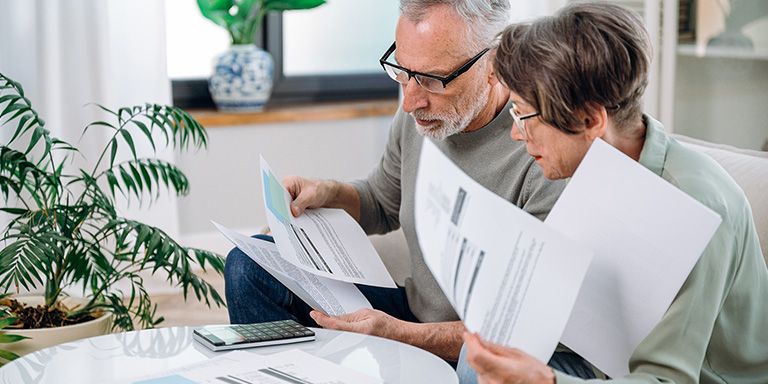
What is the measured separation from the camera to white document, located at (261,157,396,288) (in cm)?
171

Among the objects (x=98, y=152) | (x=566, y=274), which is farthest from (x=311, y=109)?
(x=566, y=274)

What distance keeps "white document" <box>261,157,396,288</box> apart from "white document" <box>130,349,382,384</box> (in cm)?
28

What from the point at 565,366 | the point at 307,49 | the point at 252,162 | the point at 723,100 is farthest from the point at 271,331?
the point at 307,49

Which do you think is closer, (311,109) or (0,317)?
(0,317)

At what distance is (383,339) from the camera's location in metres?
1.53

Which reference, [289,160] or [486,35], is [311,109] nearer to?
[289,160]

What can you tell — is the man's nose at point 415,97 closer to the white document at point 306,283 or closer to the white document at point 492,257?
the white document at point 306,283

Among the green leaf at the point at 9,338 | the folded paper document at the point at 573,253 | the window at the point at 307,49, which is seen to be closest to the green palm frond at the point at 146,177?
the green leaf at the point at 9,338

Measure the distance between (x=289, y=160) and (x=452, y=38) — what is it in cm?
220

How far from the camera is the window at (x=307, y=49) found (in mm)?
3873

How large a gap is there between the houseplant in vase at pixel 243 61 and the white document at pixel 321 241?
1834mm

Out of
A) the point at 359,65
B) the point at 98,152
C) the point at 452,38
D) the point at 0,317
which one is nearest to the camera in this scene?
the point at 452,38

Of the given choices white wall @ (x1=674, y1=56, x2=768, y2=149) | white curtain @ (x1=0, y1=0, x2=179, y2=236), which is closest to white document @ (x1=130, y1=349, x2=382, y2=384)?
white curtain @ (x1=0, y1=0, x2=179, y2=236)

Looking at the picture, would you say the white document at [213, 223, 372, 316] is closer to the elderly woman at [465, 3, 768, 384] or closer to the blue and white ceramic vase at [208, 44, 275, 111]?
the elderly woman at [465, 3, 768, 384]
